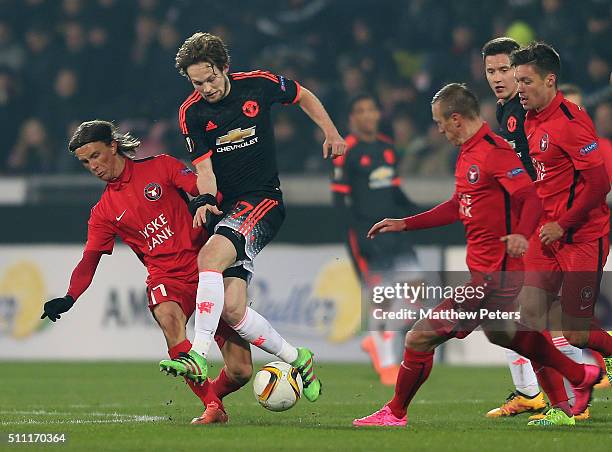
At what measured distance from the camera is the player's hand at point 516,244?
21.6ft

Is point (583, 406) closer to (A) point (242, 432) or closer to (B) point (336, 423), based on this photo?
(B) point (336, 423)

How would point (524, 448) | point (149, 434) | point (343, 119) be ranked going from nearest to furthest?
point (524, 448)
point (149, 434)
point (343, 119)

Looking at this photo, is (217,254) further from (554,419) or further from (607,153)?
(607,153)

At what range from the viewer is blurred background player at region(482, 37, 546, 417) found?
7.92m

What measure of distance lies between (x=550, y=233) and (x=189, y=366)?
2053 mm

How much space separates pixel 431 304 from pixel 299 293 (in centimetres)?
156

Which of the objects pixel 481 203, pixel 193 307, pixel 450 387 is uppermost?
pixel 481 203

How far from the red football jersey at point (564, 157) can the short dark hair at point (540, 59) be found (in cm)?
17

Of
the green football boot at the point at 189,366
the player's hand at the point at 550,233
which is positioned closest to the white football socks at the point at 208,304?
the green football boot at the point at 189,366

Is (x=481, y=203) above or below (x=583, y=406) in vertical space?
above

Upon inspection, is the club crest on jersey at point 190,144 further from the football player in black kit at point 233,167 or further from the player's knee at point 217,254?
the player's knee at point 217,254

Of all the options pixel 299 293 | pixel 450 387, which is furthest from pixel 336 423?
pixel 299 293

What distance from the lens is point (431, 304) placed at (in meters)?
11.9

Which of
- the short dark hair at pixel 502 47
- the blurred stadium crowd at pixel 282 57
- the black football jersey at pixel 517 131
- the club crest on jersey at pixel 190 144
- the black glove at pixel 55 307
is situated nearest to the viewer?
the black glove at pixel 55 307
